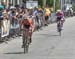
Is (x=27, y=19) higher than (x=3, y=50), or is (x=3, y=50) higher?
(x=27, y=19)

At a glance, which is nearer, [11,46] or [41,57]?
[41,57]

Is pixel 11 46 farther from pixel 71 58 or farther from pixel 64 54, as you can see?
pixel 71 58

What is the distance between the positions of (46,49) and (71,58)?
3.59 metres

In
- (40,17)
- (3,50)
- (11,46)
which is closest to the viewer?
(3,50)

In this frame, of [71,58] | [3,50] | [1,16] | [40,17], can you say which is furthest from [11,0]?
[71,58]

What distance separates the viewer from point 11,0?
5141 cm

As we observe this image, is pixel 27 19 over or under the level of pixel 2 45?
over

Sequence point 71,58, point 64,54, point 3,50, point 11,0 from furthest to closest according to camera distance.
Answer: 1. point 11,0
2. point 3,50
3. point 64,54
4. point 71,58

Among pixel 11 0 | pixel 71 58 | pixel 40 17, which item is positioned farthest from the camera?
pixel 11 0

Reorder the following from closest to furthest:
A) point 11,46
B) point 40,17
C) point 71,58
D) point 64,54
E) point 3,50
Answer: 1. point 71,58
2. point 64,54
3. point 3,50
4. point 11,46
5. point 40,17

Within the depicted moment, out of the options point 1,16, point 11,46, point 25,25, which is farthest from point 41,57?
point 1,16

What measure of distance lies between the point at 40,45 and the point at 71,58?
18.1 feet

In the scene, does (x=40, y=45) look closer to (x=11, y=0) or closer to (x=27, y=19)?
(x=27, y=19)

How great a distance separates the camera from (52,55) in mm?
18188
